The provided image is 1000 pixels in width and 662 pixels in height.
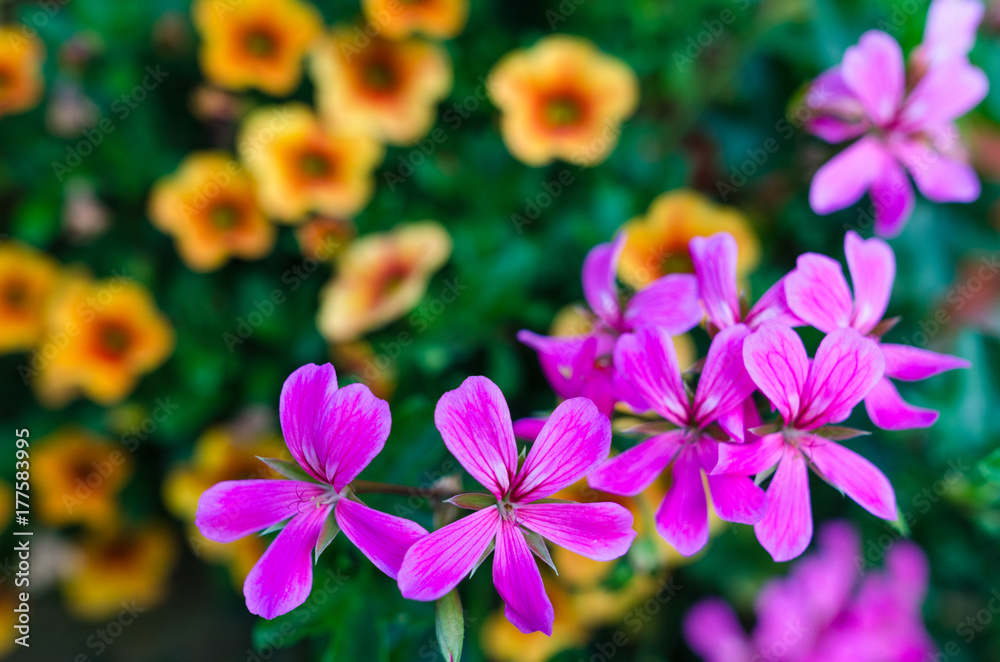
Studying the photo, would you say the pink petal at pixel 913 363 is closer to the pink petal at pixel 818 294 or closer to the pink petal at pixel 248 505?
the pink petal at pixel 818 294

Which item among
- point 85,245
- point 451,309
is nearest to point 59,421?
point 85,245

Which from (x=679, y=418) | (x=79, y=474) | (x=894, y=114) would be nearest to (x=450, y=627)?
(x=679, y=418)

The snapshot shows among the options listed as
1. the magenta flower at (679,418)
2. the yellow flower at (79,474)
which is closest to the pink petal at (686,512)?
the magenta flower at (679,418)

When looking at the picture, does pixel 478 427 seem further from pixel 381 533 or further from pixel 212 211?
pixel 212 211

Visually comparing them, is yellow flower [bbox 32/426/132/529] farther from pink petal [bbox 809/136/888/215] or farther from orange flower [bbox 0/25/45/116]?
pink petal [bbox 809/136/888/215]

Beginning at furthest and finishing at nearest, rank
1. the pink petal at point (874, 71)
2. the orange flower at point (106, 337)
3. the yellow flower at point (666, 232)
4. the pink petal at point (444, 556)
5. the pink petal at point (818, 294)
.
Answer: the orange flower at point (106, 337), the yellow flower at point (666, 232), the pink petal at point (874, 71), the pink petal at point (818, 294), the pink petal at point (444, 556)

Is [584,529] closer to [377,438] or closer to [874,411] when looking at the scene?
[377,438]
